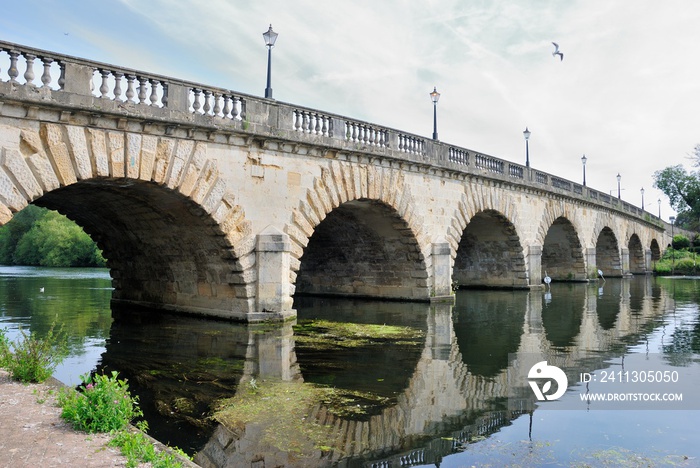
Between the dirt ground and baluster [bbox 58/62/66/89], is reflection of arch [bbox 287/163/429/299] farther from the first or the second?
the dirt ground

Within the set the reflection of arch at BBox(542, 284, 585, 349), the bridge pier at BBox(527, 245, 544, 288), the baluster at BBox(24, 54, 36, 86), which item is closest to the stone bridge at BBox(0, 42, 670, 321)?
the baluster at BBox(24, 54, 36, 86)

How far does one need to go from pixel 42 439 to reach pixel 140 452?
0.90 meters

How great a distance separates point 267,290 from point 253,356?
335 centimetres

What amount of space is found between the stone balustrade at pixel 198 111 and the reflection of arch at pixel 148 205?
17.1 inches

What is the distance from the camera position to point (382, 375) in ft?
27.3

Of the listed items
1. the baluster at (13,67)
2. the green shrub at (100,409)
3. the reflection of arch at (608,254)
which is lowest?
the green shrub at (100,409)

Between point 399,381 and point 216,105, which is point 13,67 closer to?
point 216,105

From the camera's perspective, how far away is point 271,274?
42.2ft

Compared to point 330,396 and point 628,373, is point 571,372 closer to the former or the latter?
point 628,373

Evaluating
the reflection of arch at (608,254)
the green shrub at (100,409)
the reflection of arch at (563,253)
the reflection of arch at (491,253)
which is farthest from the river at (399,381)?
the reflection of arch at (608,254)

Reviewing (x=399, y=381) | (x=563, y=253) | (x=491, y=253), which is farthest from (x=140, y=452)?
(x=563, y=253)

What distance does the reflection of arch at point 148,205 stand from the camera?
9680 millimetres

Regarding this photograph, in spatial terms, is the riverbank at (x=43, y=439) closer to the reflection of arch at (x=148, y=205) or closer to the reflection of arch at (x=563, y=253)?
the reflection of arch at (x=148, y=205)

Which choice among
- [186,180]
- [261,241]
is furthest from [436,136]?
[186,180]
